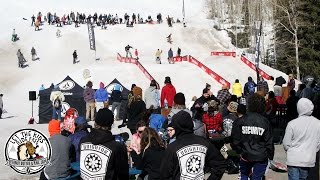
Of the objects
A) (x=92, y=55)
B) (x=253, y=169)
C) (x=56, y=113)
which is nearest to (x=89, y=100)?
(x=56, y=113)

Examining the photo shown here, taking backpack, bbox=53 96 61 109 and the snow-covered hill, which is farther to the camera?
the snow-covered hill

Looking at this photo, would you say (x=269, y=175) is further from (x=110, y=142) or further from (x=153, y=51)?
(x=153, y=51)

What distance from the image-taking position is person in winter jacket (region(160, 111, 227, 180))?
17.9 ft

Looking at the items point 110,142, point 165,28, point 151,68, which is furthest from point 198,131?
point 165,28

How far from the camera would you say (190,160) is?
5461 mm

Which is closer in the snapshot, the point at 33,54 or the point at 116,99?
the point at 116,99

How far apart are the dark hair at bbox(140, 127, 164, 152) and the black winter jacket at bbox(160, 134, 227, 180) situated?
1.89 metres

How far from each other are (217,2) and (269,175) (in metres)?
75.9

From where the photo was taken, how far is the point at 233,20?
266 feet

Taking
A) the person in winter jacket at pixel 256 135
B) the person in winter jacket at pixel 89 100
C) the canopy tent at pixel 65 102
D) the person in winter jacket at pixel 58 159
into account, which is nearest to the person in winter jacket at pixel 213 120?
the person in winter jacket at pixel 256 135

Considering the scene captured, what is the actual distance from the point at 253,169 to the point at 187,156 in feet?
8.78

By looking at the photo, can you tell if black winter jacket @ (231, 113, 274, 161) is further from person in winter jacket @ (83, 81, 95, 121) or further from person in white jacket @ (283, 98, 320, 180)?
person in winter jacket @ (83, 81, 95, 121)

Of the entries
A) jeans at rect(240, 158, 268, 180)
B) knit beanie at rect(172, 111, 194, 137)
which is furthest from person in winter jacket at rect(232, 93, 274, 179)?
knit beanie at rect(172, 111, 194, 137)

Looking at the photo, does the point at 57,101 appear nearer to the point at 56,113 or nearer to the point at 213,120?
the point at 56,113
